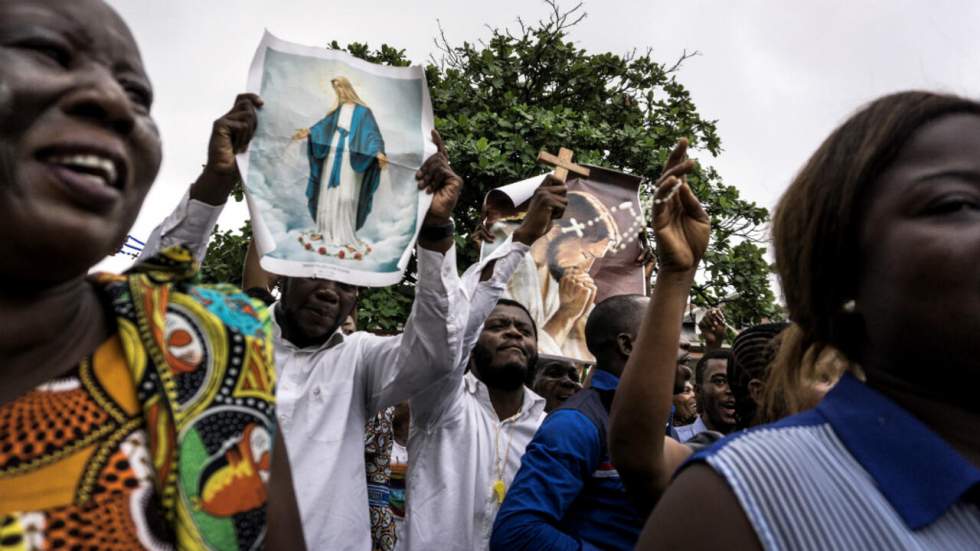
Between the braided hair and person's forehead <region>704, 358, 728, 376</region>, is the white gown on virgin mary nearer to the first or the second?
the braided hair

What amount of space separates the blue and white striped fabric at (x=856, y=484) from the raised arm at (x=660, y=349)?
0.63 m

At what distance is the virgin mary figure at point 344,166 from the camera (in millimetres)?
3008

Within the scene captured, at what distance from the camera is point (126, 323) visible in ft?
3.71

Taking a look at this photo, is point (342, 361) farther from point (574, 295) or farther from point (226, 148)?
point (574, 295)

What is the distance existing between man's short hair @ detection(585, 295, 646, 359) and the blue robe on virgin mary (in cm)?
104

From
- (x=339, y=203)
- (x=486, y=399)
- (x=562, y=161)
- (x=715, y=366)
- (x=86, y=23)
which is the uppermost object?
(x=562, y=161)

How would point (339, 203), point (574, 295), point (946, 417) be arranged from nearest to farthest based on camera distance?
1. point (946, 417)
2. point (339, 203)
3. point (574, 295)

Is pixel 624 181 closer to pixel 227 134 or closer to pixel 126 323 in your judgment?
pixel 227 134

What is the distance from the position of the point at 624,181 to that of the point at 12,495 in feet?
15.7

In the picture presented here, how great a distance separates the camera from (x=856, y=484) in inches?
45.1

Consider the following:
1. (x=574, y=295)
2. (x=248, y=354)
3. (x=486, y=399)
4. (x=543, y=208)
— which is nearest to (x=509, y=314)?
(x=486, y=399)

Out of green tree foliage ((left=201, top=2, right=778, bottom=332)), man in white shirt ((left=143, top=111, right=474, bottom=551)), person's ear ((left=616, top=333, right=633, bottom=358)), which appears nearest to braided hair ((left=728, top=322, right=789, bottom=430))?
person's ear ((left=616, top=333, right=633, bottom=358))

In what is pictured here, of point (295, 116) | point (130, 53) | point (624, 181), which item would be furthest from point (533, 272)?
point (130, 53)

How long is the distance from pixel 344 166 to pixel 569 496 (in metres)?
1.33
